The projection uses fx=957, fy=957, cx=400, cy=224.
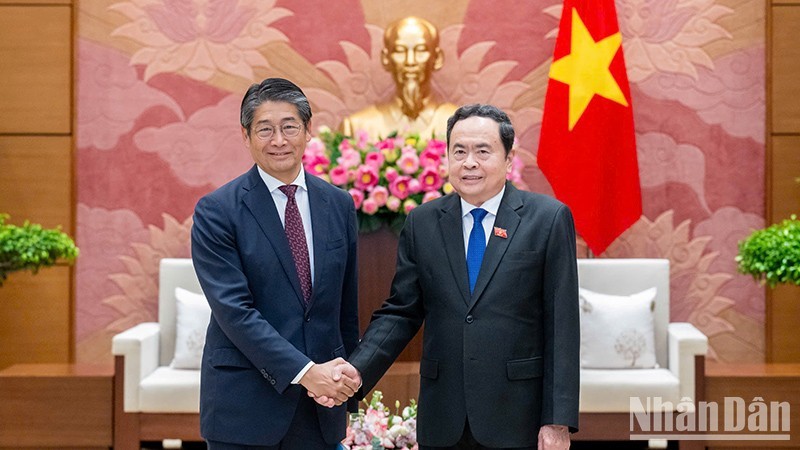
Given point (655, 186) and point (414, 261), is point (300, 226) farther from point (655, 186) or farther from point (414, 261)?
point (655, 186)

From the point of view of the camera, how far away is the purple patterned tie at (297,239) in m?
2.43

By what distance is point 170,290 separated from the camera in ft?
15.2

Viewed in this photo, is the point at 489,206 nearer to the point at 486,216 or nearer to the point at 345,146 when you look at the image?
the point at 486,216

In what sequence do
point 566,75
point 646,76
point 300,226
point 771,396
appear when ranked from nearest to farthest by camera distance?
point 300,226 < point 771,396 < point 566,75 < point 646,76

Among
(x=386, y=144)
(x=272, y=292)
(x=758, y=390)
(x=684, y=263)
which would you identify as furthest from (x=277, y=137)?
(x=684, y=263)

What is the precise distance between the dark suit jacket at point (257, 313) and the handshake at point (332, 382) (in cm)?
4

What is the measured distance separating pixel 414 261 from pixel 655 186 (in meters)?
2.76

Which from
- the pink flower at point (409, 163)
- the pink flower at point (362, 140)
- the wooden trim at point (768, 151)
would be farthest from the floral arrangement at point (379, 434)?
the wooden trim at point (768, 151)

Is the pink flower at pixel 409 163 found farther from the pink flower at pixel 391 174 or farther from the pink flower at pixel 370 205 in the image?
the pink flower at pixel 370 205

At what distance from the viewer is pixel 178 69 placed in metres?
4.98

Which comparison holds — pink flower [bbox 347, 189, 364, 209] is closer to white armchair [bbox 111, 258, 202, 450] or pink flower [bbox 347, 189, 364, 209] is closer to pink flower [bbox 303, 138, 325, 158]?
pink flower [bbox 303, 138, 325, 158]

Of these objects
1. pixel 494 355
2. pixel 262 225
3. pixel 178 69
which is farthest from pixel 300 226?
pixel 178 69

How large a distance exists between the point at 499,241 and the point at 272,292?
0.59 metres

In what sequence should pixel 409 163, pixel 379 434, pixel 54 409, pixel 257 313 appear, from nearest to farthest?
pixel 257 313
pixel 379 434
pixel 54 409
pixel 409 163
